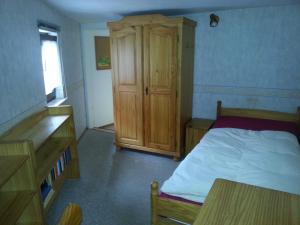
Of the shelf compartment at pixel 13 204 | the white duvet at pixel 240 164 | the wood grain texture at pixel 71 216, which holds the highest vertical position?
the wood grain texture at pixel 71 216

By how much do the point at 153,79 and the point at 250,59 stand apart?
1.35m

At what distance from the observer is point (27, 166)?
1714 millimetres

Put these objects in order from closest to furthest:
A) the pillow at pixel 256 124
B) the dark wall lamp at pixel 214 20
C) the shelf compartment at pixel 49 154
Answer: the shelf compartment at pixel 49 154, the pillow at pixel 256 124, the dark wall lamp at pixel 214 20

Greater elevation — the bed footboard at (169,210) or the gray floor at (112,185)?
the bed footboard at (169,210)

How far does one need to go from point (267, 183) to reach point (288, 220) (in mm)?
952

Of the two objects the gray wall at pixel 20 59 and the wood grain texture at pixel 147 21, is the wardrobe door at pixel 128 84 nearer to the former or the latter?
the wood grain texture at pixel 147 21

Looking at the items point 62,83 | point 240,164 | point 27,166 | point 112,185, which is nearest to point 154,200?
point 240,164

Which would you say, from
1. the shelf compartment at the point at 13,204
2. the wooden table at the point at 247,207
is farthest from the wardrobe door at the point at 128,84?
the wooden table at the point at 247,207

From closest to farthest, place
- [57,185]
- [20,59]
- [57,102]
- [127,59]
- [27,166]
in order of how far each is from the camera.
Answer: [27,166], [20,59], [57,185], [57,102], [127,59]

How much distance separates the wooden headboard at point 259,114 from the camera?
3134 millimetres

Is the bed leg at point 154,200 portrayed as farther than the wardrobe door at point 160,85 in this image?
No

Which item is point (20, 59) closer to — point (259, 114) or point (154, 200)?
point (154, 200)

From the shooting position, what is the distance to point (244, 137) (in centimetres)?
261

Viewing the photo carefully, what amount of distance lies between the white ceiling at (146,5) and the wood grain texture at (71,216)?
241 centimetres
